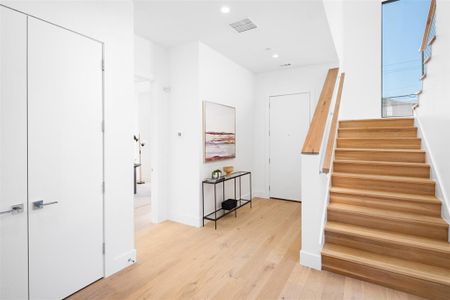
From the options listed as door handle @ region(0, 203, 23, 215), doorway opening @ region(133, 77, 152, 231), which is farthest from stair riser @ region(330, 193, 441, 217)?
doorway opening @ region(133, 77, 152, 231)

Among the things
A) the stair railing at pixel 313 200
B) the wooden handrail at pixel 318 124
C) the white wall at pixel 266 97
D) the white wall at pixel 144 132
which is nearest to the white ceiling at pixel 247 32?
the white wall at pixel 266 97

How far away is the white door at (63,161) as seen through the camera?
1.85m

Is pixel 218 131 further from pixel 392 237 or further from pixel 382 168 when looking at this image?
pixel 392 237

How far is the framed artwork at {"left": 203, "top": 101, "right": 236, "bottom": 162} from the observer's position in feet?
13.0

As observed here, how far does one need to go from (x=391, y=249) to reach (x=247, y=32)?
3.25 m

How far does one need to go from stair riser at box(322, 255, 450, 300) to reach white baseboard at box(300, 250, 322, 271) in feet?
0.15

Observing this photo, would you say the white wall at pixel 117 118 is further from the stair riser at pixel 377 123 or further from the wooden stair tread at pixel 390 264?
the stair riser at pixel 377 123

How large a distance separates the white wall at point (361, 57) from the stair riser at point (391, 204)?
9.65 feet

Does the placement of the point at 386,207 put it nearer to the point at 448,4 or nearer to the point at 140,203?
the point at 448,4

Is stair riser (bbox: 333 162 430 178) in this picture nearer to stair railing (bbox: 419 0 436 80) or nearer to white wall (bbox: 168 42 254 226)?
stair railing (bbox: 419 0 436 80)

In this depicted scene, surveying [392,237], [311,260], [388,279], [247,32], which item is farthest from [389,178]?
[247,32]

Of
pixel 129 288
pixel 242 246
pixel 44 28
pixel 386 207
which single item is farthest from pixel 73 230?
pixel 386 207

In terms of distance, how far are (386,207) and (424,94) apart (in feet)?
6.27

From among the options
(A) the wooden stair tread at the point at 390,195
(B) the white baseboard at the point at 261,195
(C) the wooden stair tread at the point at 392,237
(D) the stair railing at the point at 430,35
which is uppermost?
(D) the stair railing at the point at 430,35
